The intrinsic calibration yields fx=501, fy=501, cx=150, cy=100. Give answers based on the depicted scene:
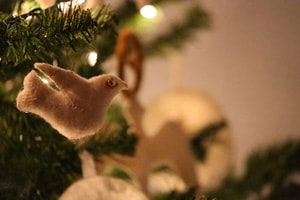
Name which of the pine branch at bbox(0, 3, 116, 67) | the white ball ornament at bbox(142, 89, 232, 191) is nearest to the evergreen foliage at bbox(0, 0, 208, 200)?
the pine branch at bbox(0, 3, 116, 67)

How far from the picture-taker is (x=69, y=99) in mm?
323

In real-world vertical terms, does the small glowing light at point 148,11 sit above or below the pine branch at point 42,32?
above

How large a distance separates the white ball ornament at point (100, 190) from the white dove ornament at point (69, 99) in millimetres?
58

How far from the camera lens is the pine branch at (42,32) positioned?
33 centimetres

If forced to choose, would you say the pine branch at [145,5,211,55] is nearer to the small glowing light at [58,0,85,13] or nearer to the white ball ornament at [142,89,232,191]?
the white ball ornament at [142,89,232,191]

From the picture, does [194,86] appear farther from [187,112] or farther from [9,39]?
[9,39]

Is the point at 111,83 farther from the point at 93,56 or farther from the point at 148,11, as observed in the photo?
the point at 148,11

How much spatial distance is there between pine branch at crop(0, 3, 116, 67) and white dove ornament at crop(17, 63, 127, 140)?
24 mm

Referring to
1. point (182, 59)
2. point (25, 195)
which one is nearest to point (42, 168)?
point (25, 195)

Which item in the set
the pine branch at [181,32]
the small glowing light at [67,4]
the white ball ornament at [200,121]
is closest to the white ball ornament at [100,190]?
the small glowing light at [67,4]

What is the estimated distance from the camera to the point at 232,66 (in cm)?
108

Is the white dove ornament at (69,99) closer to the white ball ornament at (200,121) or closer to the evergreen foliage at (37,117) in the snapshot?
the evergreen foliage at (37,117)

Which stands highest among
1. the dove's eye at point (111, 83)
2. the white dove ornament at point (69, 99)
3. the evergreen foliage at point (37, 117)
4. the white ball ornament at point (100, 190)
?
the evergreen foliage at point (37, 117)

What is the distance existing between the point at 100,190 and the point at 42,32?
0.12 m
